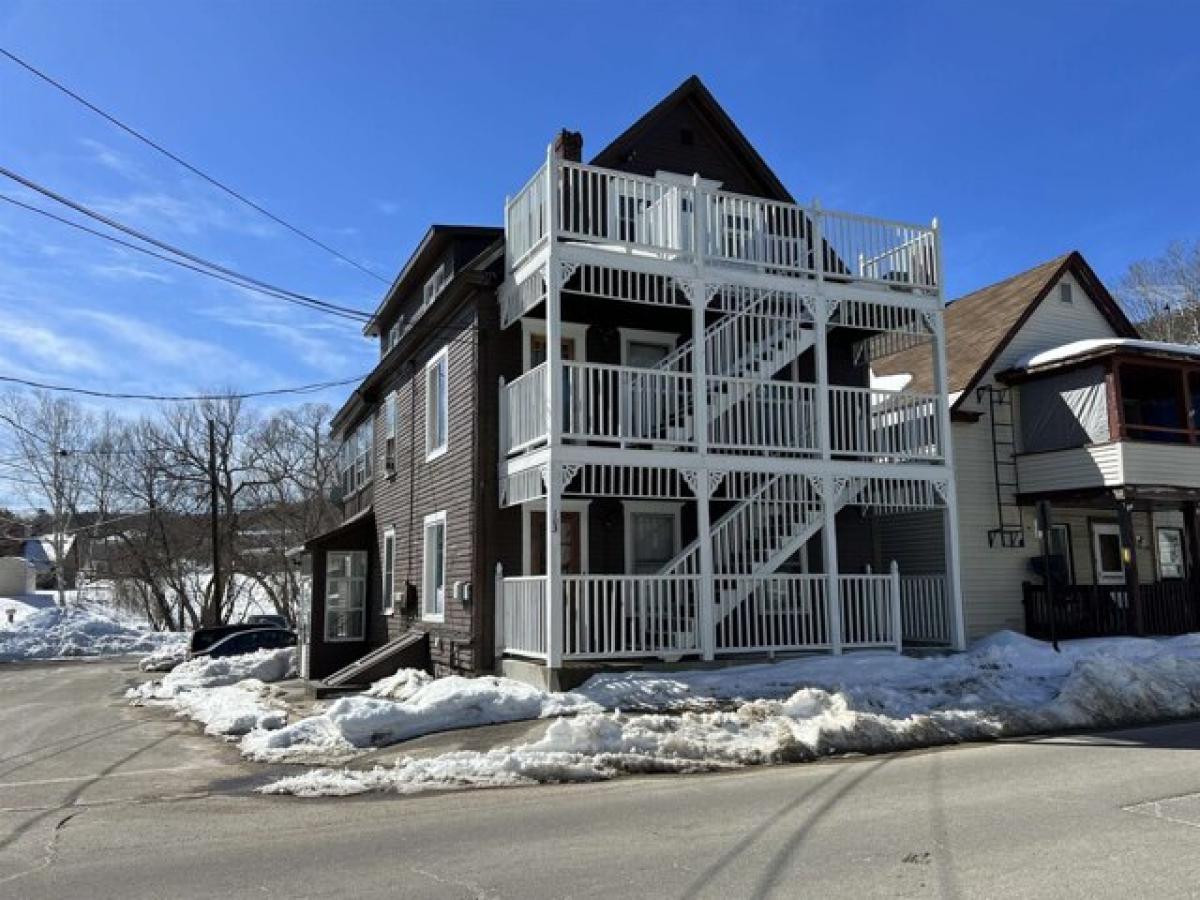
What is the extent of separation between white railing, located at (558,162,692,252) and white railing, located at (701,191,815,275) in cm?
44

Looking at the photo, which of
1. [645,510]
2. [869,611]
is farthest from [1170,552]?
[645,510]

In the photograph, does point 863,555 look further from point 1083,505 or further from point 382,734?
point 382,734

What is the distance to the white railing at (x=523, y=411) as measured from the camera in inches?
549

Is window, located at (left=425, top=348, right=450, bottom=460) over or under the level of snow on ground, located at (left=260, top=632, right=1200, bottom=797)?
over

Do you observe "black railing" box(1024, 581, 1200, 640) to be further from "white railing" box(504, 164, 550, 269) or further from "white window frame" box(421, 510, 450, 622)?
"white railing" box(504, 164, 550, 269)

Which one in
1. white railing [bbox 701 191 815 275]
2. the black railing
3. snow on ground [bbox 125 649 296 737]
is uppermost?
white railing [bbox 701 191 815 275]

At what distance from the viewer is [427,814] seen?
7.71 m

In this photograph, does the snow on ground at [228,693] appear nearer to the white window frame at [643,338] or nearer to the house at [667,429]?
the house at [667,429]

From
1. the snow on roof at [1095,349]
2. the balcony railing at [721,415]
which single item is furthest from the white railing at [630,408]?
the snow on roof at [1095,349]

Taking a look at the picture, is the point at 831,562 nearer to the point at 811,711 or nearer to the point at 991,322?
the point at 811,711

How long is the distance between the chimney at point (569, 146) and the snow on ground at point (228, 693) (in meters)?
10.3

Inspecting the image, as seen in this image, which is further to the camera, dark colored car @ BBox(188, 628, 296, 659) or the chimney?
dark colored car @ BBox(188, 628, 296, 659)

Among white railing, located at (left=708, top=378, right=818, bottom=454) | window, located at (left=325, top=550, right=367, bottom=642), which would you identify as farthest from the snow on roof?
window, located at (left=325, top=550, right=367, bottom=642)

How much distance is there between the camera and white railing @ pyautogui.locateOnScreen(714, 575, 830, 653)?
14180mm
